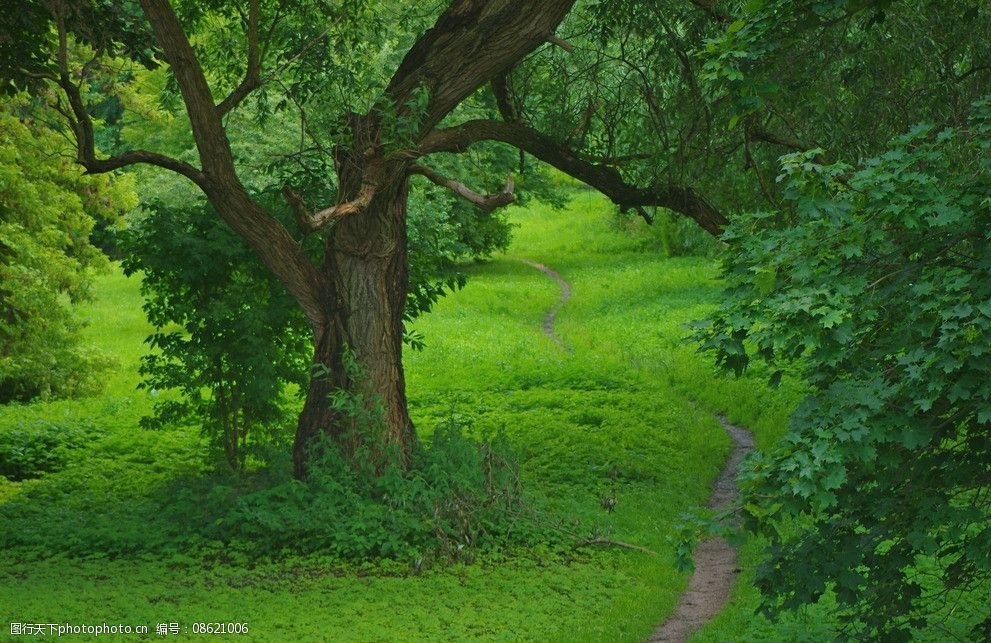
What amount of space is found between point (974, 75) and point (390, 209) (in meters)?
6.59

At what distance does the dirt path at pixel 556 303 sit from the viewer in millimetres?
29625

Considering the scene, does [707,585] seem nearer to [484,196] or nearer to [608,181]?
[484,196]

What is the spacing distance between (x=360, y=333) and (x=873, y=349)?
6.76 m

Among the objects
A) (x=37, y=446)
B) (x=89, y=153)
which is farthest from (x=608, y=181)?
(x=37, y=446)

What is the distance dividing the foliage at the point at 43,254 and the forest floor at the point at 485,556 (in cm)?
90

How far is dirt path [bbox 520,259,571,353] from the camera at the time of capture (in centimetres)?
2962

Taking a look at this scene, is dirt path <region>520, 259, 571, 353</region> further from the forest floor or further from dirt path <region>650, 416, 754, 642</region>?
dirt path <region>650, 416, 754, 642</region>

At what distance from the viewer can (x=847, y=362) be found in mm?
6457

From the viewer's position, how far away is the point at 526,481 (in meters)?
14.0

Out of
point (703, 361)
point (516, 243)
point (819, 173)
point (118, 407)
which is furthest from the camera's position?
point (516, 243)

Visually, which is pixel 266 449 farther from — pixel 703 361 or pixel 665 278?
pixel 665 278

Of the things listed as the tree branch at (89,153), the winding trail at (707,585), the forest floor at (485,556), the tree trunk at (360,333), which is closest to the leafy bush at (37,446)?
the forest floor at (485,556)

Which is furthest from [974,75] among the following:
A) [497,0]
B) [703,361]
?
[703,361]

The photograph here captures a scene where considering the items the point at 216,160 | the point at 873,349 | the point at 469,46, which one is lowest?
the point at 873,349
